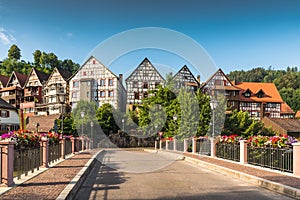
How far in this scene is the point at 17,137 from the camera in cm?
1277

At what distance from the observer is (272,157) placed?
46.1 ft

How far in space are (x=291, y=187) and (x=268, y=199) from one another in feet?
3.98

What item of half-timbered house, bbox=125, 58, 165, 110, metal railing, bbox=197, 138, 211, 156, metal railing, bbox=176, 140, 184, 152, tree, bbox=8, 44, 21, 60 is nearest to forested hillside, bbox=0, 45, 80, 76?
tree, bbox=8, 44, 21, 60

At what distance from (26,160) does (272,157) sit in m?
9.91

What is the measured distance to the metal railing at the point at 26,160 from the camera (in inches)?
396

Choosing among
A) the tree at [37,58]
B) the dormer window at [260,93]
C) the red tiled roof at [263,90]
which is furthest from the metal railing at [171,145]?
the tree at [37,58]

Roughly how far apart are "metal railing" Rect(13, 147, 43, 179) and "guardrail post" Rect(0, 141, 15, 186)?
0.78 metres

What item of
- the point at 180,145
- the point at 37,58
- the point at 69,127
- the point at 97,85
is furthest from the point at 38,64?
the point at 180,145

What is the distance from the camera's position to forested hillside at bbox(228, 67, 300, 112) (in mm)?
100375

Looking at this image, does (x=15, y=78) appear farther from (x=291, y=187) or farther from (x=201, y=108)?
(x=291, y=187)

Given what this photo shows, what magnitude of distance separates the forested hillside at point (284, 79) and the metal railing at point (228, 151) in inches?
2314

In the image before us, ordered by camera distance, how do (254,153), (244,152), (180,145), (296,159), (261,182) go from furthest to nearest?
1. (180,145)
2. (244,152)
3. (254,153)
4. (296,159)
5. (261,182)

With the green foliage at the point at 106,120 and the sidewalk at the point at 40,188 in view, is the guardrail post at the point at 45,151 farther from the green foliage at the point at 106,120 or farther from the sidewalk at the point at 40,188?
the green foliage at the point at 106,120

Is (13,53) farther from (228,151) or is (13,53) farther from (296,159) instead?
(296,159)
